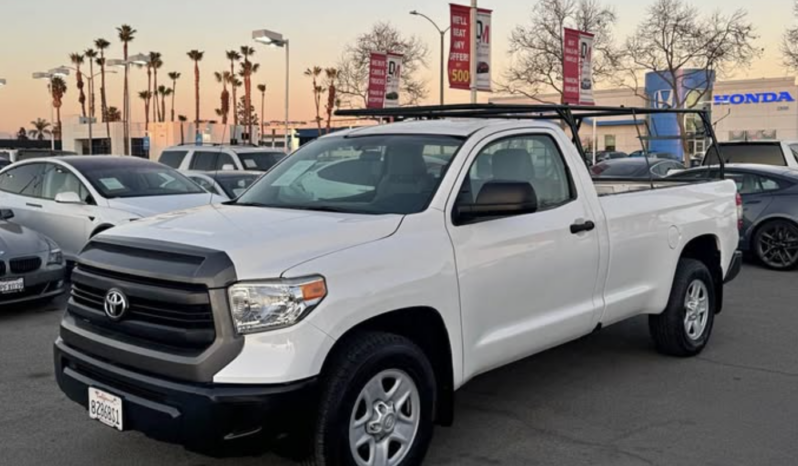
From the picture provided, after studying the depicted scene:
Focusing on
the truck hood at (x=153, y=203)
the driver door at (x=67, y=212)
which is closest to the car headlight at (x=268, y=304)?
the truck hood at (x=153, y=203)

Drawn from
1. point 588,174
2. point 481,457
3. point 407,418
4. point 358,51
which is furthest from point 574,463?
point 358,51

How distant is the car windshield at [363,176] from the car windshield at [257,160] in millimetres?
11308

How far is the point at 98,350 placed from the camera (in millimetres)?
3770

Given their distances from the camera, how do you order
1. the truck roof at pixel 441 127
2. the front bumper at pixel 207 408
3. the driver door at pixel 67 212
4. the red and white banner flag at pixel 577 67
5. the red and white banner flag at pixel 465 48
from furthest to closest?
the red and white banner flag at pixel 577 67, the red and white banner flag at pixel 465 48, the driver door at pixel 67 212, the truck roof at pixel 441 127, the front bumper at pixel 207 408

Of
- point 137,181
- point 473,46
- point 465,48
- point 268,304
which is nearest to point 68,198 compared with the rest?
point 137,181

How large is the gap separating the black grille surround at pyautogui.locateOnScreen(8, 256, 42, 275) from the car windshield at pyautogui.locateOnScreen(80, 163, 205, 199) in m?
1.68

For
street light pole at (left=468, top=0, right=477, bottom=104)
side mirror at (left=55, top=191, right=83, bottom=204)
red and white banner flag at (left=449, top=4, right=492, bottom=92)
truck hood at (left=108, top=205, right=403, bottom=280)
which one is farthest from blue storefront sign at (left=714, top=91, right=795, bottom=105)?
truck hood at (left=108, top=205, right=403, bottom=280)

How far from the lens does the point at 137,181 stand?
10172mm

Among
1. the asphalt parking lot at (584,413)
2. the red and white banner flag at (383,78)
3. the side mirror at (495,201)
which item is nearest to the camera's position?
the side mirror at (495,201)

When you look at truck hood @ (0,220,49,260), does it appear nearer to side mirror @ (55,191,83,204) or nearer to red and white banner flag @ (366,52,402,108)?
side mirror @ (55,191,83,204)

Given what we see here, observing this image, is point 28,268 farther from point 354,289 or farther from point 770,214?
point 770,214

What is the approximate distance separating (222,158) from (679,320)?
12.3 metres

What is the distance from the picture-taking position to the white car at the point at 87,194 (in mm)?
9492

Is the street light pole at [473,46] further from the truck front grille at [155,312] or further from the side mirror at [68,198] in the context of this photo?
the truck front grille at [155,312]
